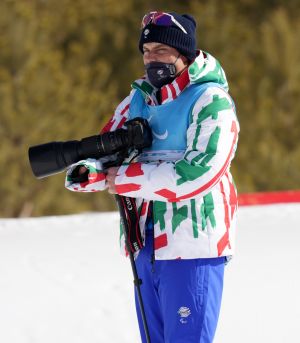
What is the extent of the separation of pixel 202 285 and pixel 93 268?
238 centimetres

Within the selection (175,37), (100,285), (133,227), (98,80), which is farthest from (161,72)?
(98,80)

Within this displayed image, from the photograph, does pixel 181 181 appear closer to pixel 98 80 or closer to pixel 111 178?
pixel 111 178

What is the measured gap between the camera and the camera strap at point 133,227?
6.89 feet

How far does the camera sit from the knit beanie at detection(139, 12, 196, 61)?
82.4 inches

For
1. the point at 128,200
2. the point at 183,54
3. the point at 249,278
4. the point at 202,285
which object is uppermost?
the point at 183,54

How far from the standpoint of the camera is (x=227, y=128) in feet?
6.54

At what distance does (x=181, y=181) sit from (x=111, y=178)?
0.62ft

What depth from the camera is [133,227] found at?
2104 mm

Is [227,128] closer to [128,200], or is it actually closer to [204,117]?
[204,117]

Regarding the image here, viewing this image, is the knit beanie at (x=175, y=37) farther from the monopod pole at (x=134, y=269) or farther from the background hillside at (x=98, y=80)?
the background hillside at (x=98, y=80)

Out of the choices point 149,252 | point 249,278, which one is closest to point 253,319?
point 249,278

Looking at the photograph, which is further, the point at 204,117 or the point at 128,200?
the point at 128,200

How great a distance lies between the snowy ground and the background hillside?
515 centimetres

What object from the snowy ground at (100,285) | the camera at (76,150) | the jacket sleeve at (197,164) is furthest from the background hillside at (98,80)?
the jacket sleeve at (197,164)
